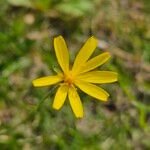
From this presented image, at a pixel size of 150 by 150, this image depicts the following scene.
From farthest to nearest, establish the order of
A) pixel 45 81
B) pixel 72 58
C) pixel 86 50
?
pixel 72 58
pixel 86 50
pixel 45 81

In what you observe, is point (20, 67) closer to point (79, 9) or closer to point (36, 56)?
point (36, 56)

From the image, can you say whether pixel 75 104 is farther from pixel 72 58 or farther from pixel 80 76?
pixel 72 58

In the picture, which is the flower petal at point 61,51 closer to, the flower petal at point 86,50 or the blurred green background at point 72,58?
the flower petal at point 86,50

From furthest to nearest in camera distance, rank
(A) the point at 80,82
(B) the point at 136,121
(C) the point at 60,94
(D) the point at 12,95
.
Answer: (B) the point at 136,121 < (D) the point at 12,95 < (A) the point at 80,82 < (C) the point at 60,94

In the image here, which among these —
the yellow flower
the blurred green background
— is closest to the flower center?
the yellow flower

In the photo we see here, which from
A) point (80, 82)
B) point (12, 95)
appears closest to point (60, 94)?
point (80, 82)

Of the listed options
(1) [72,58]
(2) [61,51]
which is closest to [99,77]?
(2) [61,51]

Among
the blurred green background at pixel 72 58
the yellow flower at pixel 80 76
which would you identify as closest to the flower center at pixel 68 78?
the yellow flower at pixel 80 76
